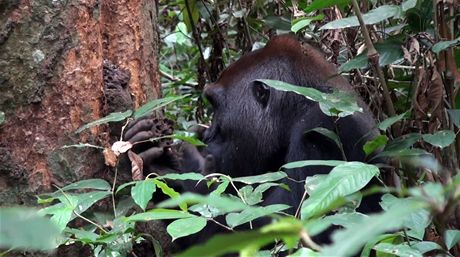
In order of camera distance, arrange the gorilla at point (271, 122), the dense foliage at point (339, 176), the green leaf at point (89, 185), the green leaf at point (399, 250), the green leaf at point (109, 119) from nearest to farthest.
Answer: the dense foliage at point (339, 176) < the green leaf at point (399, 250) < the green leaf at point (89, 185) < the green leaf at point (109, 119) < the gorilla at point (271, 122)

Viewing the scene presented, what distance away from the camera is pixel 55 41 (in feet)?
7.67

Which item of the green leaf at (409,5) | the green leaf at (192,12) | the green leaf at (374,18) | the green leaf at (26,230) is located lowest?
the green leaf at (26,230)

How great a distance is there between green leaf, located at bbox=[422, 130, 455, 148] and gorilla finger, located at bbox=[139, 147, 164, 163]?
3.32 ft

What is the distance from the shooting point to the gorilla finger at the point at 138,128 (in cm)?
263

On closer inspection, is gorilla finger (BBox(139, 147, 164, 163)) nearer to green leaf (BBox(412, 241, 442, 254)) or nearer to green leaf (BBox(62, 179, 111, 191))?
green leaf (BBox(62, 179, 111, 191))

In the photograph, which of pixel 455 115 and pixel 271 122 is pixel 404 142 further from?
pixel 271 122

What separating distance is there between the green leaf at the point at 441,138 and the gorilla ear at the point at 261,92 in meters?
0.97

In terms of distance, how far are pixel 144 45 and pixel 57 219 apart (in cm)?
112

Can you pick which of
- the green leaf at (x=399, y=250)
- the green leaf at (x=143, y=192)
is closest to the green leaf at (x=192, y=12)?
the green leaf at (x=143, y=192)

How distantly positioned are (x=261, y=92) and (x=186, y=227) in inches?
63.2

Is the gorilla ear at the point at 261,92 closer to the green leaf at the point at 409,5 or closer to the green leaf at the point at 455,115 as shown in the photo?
the green leaf at the point at 409,5

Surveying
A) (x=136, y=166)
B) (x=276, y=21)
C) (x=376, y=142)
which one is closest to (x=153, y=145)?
(x=136, y=166)

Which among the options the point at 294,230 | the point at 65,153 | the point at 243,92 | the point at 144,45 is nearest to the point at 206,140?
the point at 243,92

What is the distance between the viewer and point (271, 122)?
3.14 meters
